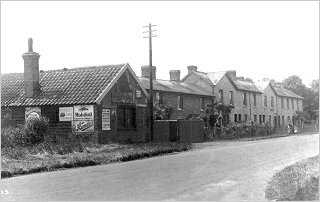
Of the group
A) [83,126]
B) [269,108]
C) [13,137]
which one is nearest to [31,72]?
[83,126]

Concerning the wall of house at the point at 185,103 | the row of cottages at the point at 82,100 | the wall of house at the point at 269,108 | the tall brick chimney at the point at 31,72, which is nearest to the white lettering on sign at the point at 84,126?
the row of cottages at the point at 82,100

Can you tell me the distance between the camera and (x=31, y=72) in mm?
27766

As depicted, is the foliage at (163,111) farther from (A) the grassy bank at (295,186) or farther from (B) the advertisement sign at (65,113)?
(A) the grassy bank at (295,186)

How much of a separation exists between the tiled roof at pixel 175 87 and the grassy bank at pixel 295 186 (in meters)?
24.6

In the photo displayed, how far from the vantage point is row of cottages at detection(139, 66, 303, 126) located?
39.4m

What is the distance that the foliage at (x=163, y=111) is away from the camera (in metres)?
33.5

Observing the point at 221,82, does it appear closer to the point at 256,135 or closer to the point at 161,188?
the point at 256,135

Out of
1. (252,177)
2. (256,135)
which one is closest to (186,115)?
(256,135)

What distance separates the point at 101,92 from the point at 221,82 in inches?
908

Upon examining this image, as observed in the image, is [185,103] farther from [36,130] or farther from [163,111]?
[36,130]

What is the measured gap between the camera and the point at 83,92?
87.5 ft

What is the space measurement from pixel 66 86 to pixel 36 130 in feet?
17.1

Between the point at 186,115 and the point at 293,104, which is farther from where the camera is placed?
the point at 293,104

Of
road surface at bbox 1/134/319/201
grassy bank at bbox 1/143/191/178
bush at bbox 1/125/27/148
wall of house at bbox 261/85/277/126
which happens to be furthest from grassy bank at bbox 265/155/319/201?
Result: wall of house at bbox 261/85/277/126
